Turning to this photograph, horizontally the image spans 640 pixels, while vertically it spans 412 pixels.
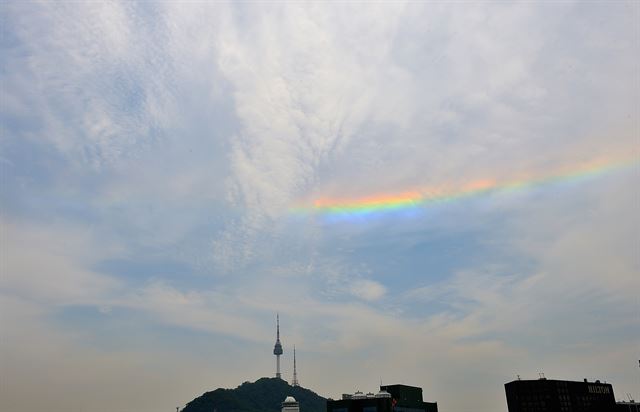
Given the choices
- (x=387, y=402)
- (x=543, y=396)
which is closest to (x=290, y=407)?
(x=387, y=402)

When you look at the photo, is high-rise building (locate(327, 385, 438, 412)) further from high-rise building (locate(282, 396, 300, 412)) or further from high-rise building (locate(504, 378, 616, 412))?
high-rise building (locate(504, 378, 616, 412))

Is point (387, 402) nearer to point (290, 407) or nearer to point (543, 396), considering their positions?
point (290, 407)

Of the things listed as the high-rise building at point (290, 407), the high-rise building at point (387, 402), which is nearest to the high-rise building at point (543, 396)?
the high-rise building at point (387, 402)

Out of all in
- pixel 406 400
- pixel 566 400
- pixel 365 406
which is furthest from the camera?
pixel 566 400

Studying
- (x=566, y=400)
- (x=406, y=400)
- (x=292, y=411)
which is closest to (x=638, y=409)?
(x=566, y=400)

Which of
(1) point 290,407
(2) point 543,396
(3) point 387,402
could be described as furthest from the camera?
(2) point 543,396

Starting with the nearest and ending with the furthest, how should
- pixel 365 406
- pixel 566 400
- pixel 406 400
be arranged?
pixel 365 406, pixel 406 400, pixel 566 400

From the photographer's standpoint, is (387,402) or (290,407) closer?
(387,402)

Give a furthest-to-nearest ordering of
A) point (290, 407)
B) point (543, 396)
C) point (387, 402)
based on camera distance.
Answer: point (543, 396), point (290, 407), point (387, 402)

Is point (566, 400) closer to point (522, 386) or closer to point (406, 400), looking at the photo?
point (522, 386)

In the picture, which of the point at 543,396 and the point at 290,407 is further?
the point at 543,396
